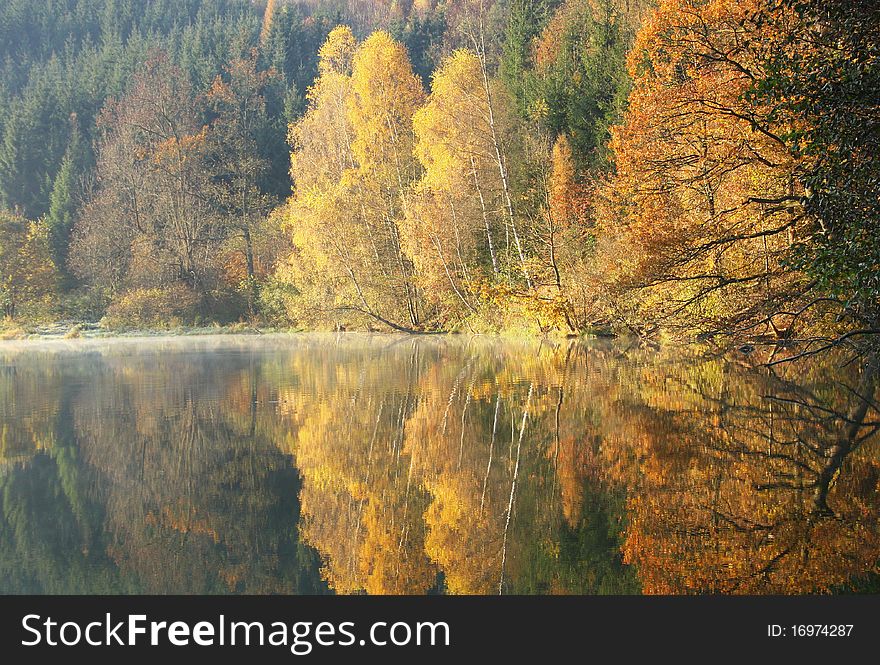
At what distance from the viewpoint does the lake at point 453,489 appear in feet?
15.5

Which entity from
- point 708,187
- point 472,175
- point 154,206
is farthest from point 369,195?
point 708,187

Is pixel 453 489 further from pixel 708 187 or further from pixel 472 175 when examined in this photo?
pixel 472 175

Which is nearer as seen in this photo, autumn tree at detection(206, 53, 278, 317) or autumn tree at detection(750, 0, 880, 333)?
autumn tree at detection(750, 0, 880, 333)

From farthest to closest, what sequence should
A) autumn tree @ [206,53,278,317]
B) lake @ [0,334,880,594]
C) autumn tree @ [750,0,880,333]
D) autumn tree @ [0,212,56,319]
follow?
autumn tree @ [0,212,56,319] < autumn tree @ [206,53,278,317] < autumn tree @ [750,0,880,333] < lake @ [0,334,880,594]

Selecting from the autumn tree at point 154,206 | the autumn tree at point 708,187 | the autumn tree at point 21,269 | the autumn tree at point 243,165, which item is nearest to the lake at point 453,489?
the autumn tree at point 708,187

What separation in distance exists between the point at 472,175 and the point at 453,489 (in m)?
23.2

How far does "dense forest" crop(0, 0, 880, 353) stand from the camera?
399 inches

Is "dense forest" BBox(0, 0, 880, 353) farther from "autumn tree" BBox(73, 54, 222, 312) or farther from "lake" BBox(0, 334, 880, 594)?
"lake" BBox(0, 334, 880, 594)

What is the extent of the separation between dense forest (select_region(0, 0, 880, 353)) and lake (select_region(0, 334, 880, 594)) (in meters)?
1.86

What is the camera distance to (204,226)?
4725 cm

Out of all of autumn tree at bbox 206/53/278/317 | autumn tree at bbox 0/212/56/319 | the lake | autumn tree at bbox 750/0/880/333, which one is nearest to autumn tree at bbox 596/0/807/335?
the lake

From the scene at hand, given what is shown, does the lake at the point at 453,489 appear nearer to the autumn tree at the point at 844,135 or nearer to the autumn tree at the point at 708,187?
the autumn tree at the point at 844,135

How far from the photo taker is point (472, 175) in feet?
95.1

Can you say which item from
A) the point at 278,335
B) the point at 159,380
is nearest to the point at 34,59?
the point at 278,335
